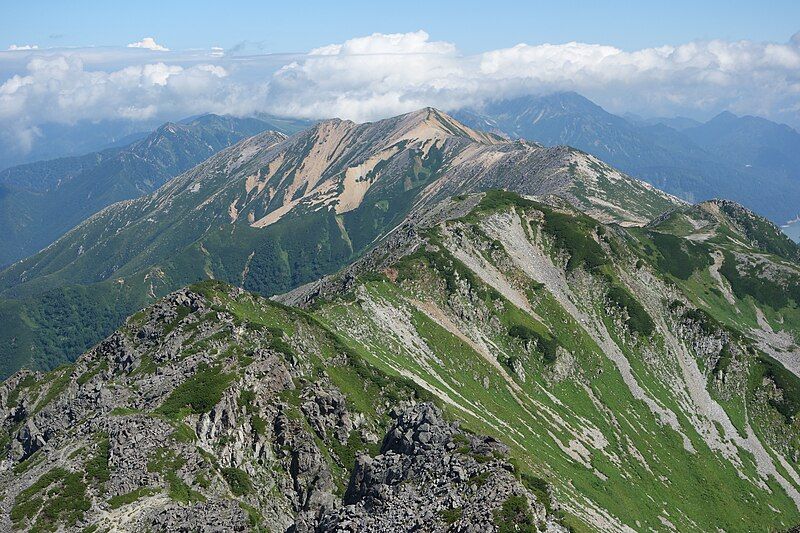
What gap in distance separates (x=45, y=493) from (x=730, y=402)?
587ft

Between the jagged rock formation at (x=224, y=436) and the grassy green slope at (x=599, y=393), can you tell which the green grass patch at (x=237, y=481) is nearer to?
the jagged rock formation at (x=224, y=436)

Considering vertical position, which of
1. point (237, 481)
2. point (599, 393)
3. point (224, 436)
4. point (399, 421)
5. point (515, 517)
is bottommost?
point (599, 393)

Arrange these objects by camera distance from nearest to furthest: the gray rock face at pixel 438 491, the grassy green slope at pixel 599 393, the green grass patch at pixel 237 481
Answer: the gray rock face at pixel 438 491 → the green grass patch at pixel 237 481 → the grassy green slope at pixel 599 393

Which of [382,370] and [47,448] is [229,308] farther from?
[47,448]

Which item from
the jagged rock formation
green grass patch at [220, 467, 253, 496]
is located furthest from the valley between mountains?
green grass patch at [220, 467, 253, 496]

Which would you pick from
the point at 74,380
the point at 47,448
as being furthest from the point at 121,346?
the point at 47,448

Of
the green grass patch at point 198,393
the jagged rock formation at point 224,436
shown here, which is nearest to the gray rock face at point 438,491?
the jagged rock formation at point 224,436

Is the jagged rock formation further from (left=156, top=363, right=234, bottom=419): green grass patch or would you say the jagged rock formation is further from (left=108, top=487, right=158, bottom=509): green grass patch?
(left=156, top=363, right=234, bottom=419): green grass patch

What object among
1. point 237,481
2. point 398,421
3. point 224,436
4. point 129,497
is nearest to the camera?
point 129,497

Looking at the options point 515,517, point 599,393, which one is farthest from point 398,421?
point 599,393

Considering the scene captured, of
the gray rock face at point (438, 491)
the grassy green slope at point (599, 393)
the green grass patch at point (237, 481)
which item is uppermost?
the gray rock face at point (438, 491)

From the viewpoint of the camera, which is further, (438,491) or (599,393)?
(599,393)

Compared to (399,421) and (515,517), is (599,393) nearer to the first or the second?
(399,421)

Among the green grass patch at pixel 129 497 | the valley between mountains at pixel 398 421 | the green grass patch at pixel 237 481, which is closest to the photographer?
the valley between mountains at pixel 398 421
